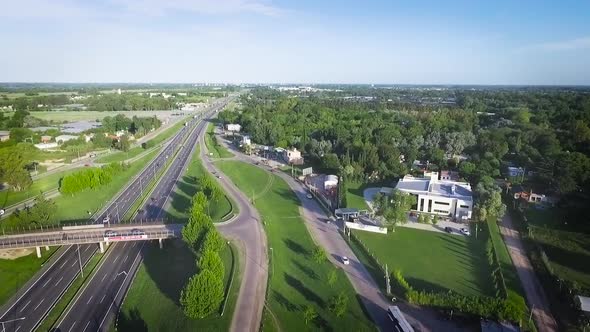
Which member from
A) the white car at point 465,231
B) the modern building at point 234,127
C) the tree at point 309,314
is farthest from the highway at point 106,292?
the modern building at point 234,127

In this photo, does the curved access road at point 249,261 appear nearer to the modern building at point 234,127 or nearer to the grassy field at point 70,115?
the modern building at point 234,127

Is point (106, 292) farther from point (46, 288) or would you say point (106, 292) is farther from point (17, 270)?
point (17, 270)

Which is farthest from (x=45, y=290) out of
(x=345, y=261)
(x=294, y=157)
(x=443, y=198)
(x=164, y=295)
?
(x=294, y=157)

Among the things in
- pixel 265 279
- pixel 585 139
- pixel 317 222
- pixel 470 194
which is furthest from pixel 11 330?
pixel 585 139

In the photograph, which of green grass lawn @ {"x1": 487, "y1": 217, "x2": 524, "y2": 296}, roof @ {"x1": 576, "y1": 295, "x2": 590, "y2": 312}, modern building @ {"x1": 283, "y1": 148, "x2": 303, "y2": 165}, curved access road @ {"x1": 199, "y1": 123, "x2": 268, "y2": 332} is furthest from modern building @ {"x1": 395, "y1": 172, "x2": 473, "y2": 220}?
modern building @ {"x1": 283, "y1": 148, "x2": 303, "y2": 165}

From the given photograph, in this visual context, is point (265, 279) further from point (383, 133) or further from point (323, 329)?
point (383, 133)

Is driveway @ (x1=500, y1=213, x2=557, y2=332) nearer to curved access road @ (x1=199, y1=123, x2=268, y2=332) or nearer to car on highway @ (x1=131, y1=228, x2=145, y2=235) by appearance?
curved access road @ (x1=199, y1=123, x2=268, y2=332)
